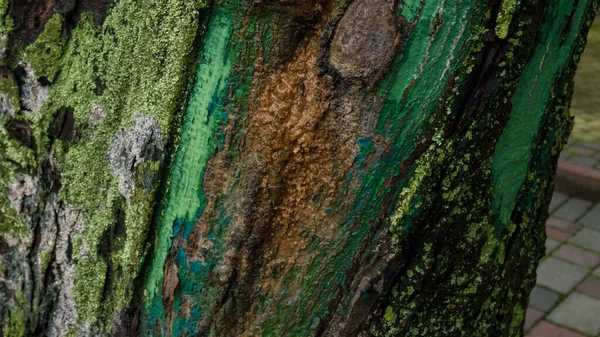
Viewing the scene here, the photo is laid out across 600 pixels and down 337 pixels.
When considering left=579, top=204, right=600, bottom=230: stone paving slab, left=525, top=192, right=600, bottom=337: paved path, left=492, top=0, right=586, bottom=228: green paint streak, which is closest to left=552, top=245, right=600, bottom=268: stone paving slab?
left=525, top=192, right=600, bottom=337: paved path

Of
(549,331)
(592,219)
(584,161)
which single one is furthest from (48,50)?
(584,161)

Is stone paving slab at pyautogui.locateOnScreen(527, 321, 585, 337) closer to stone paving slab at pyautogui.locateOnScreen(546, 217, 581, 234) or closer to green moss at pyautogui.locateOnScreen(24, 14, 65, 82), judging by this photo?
stone paving slab at pyautogui.locateOnScreen(546, 217, 581, 234)

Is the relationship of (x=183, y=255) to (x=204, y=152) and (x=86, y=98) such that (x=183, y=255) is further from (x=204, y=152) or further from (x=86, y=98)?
(x=86, y=98)

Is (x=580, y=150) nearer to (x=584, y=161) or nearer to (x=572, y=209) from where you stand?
(x=584, y=161)

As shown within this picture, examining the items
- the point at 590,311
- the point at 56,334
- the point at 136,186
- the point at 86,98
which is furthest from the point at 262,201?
the point at 590,311

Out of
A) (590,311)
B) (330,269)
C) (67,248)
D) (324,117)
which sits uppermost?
(324,117)

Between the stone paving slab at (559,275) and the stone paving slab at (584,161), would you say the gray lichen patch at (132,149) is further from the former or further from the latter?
the stone paving slab at (584,161)
